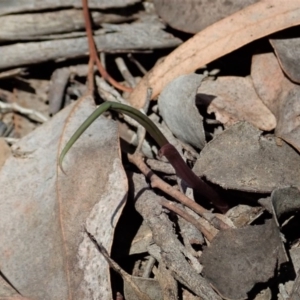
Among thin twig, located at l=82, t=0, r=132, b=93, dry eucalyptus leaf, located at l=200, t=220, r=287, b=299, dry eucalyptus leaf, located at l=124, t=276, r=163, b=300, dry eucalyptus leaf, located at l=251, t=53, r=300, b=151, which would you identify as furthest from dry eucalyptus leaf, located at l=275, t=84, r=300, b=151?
thin twig, located at l=82, t=0, r=132, b=93

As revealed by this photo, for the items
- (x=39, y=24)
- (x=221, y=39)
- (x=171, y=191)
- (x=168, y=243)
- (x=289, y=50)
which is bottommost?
(x=168, y=243)

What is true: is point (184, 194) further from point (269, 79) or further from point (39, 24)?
point (39, 24)

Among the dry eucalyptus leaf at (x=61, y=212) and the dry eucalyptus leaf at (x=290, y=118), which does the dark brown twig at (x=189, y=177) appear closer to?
the dry eucalyptus leaf at (x=61, y=212)

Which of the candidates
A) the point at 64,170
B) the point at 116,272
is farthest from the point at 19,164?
the point at 116,272

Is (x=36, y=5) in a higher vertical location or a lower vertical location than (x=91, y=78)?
higher

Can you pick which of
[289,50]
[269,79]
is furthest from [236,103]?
[289,50]

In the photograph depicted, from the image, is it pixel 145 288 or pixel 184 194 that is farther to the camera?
pixel 184 194

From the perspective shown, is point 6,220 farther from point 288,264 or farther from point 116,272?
point 288,264

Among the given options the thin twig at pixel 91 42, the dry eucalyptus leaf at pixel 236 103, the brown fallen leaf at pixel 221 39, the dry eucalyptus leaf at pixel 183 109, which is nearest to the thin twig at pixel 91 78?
the thin twig at pixel 91 42
